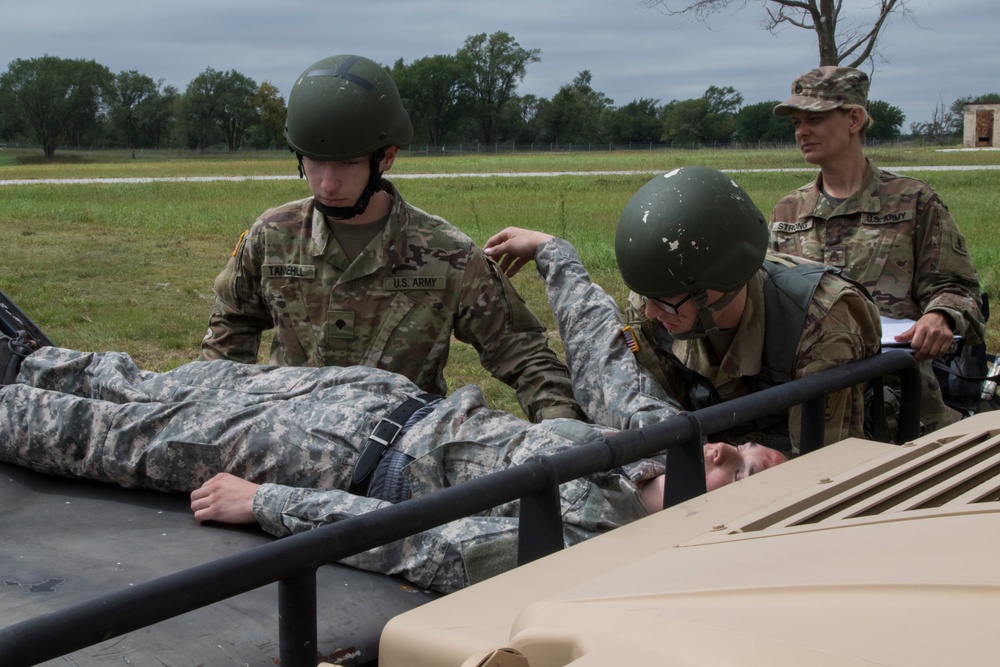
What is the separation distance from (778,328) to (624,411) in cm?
47

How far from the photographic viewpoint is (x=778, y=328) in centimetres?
297

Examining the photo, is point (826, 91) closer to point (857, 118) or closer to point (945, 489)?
point (857, 118)

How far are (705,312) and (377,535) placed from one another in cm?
138

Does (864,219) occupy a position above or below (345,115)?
below

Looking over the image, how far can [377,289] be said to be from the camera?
3.74 m

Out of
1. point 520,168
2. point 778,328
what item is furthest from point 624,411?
point 520,168

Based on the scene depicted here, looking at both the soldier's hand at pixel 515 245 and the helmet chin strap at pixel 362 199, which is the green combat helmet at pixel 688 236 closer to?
the soldier's hand at pixel 515 245

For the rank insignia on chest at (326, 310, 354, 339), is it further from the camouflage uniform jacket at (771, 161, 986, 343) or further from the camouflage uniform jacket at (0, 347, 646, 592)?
the camouflage uniform jacket at (771, 161, 986, 343)

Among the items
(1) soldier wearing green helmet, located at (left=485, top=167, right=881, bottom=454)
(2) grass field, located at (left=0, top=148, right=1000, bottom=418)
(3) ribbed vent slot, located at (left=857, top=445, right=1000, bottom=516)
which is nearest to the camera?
(3) ribbed vent slot, located at (left=857, top=445, right=1000, bottom=516)

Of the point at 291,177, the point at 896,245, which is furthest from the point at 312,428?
the point at 291,177

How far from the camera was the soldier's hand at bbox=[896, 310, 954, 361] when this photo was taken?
136 inches

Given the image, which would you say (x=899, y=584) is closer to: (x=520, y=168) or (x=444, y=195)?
(x=444, y=195)

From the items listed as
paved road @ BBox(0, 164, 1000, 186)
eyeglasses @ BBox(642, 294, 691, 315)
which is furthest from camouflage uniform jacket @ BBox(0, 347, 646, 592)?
paved road @ BBox(0, 164, 1000, 186)

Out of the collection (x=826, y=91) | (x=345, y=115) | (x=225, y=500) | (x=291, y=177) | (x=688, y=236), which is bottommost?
(x=225, y=500)
